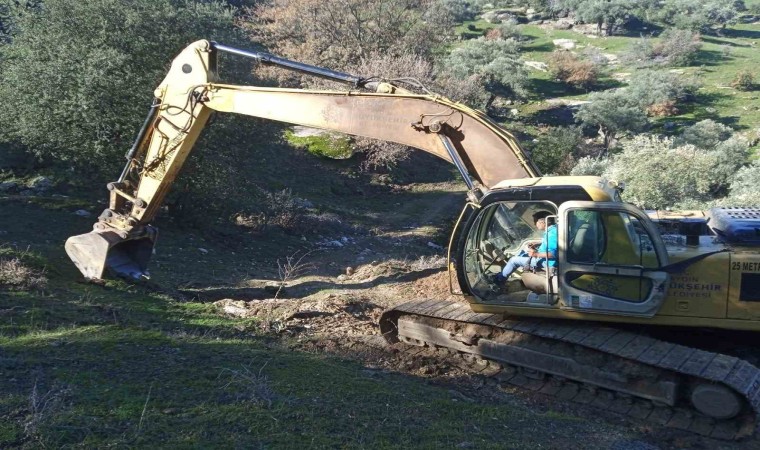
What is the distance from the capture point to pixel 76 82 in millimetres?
13477

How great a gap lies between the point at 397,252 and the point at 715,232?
9.78 m

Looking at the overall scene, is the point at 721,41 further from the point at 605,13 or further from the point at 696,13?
the point at 605,13

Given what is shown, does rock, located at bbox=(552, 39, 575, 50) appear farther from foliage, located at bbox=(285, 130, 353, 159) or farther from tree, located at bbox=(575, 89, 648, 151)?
foliage, located at bbox=(285, 130, 353, 159)

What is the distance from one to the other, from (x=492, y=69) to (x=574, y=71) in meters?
8.61

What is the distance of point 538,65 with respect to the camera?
1960 inches

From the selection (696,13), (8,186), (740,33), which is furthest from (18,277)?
(740,33)

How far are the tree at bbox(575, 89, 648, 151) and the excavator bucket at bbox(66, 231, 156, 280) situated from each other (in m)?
28.3

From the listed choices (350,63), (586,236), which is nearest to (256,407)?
(586,236)

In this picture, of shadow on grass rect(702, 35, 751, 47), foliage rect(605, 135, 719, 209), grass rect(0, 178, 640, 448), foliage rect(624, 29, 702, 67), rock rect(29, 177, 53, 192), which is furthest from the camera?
shadow on grass rect(702, 35, 751, 47)

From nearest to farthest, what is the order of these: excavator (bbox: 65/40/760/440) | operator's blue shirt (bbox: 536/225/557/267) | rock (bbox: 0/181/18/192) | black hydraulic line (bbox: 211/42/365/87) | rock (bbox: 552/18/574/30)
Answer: excavator (bbox: 65/40/760/440) < operator's blue shirt (bbox: 536/225/557/267) < black hydraulic line (bbox: 211/42/365/87) < rock (bbox: 0/181/18/192) < rock (bbox: 552/18/574/30)

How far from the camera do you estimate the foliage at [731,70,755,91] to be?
1725 inches

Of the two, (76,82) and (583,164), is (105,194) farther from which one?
(583,164)

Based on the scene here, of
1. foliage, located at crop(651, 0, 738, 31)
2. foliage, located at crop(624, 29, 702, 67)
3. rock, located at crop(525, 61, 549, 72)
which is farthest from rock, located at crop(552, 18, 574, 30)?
rock, located at crop(525, 61, 549, 72)

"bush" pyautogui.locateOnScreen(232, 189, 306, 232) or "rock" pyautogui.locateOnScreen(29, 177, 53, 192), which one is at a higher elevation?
"rock" pyautogui.locateOnScreen(29, 177, 53, 192)
